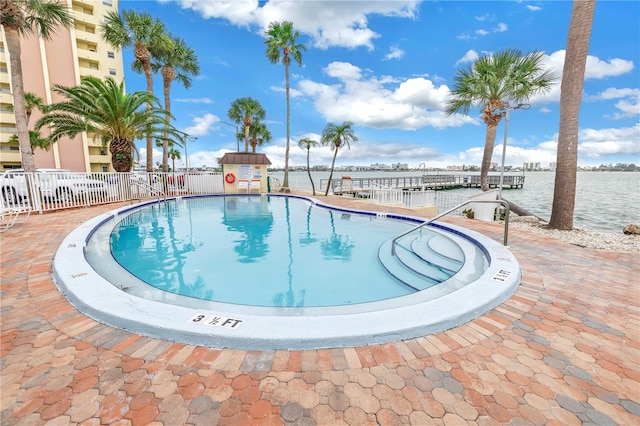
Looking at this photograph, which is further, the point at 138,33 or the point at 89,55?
the point at 89,55

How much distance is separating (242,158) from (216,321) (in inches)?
641

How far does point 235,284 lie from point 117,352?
7.64ft

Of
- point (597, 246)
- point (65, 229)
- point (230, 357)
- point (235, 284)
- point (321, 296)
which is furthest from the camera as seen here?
point (65, 229)

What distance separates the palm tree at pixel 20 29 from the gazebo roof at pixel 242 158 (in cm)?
876

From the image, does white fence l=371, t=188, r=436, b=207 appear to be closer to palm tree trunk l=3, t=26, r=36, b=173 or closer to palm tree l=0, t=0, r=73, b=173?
palm tree trunk l=3, t=26, r=36, b=173

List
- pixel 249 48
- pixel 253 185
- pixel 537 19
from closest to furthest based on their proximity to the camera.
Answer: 1. pixel 537 19
2. pixel 253 185
3. pixel 249 48

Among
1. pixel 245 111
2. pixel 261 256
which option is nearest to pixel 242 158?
pixel 261 256

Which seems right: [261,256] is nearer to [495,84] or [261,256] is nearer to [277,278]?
[277,278]

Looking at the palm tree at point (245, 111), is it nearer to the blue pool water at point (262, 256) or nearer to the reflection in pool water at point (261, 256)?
the reflection in pool water at point (261, 256)

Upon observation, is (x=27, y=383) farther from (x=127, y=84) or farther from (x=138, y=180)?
(x=127, y=84)

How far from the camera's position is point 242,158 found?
57.6 feet

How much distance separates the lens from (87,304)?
276cm

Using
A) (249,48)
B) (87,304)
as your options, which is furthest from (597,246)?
(249,48)

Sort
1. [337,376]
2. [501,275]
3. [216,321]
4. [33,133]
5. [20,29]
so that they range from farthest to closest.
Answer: [33,133] < [20,29] < [501,275] < [216,321] < [337,376]
